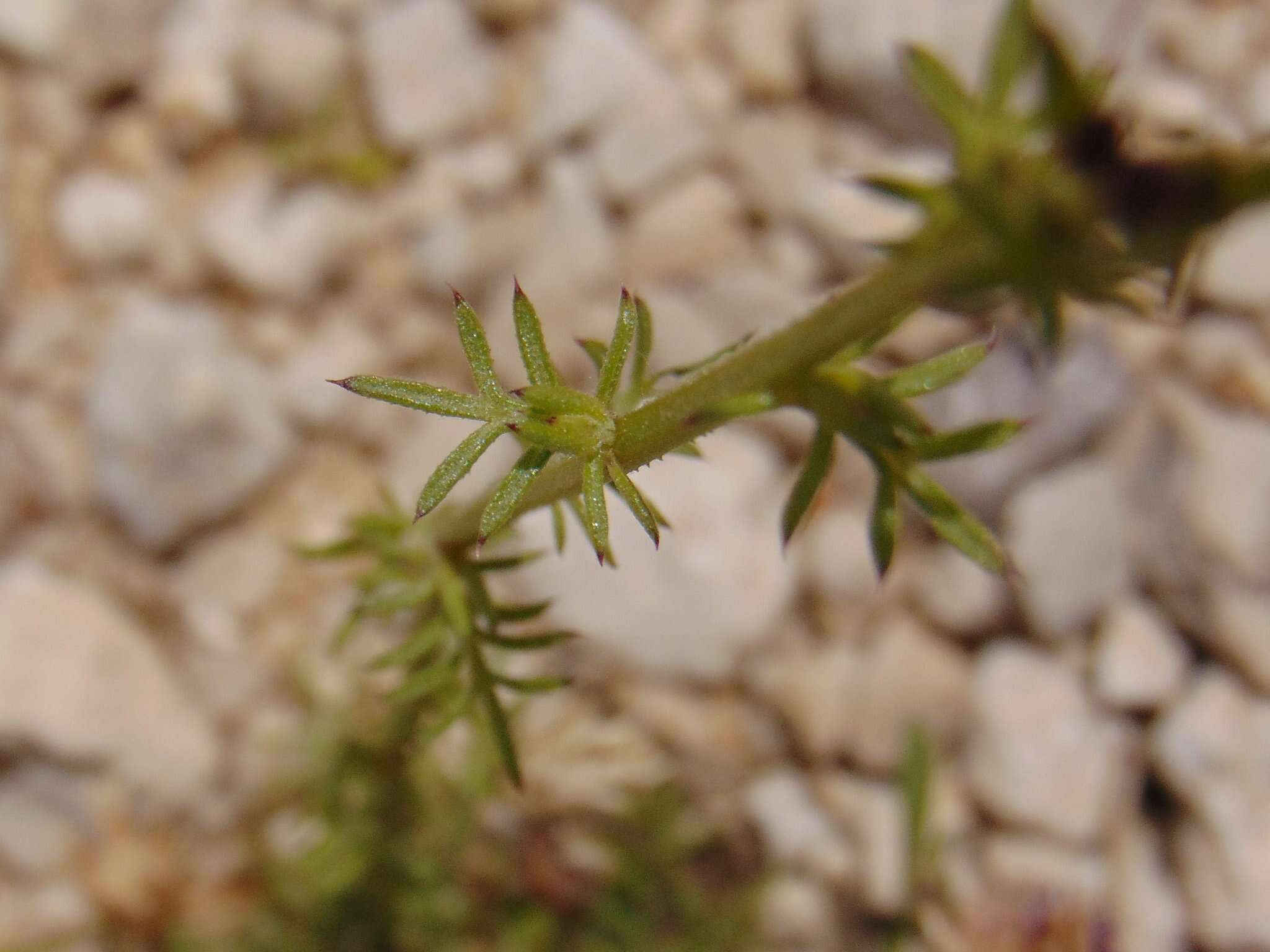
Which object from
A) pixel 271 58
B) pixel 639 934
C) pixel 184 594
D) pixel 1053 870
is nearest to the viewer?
pixel 639 934

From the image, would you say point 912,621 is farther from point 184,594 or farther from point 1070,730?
point 184,594

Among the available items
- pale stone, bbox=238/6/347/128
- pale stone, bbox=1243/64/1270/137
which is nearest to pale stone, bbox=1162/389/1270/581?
pale stone, bbox=1243/64/1270/137

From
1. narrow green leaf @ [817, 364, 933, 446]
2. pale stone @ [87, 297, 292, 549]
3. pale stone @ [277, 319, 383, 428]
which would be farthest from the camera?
pale stone @ [277, 319, 383, 428]

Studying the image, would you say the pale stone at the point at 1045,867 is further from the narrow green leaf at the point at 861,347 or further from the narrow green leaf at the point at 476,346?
the narrow green leaf at the point at 476,346

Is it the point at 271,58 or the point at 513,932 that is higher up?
the point at 271,58

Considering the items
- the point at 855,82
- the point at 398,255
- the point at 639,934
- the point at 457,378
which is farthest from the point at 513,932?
the point at 855,82

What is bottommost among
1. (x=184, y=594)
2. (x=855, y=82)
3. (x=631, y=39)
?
(x=184, y=594)

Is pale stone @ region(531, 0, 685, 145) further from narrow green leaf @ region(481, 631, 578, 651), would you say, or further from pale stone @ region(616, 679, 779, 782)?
narrow green leaf @ region(481, 631, 578, 651)
